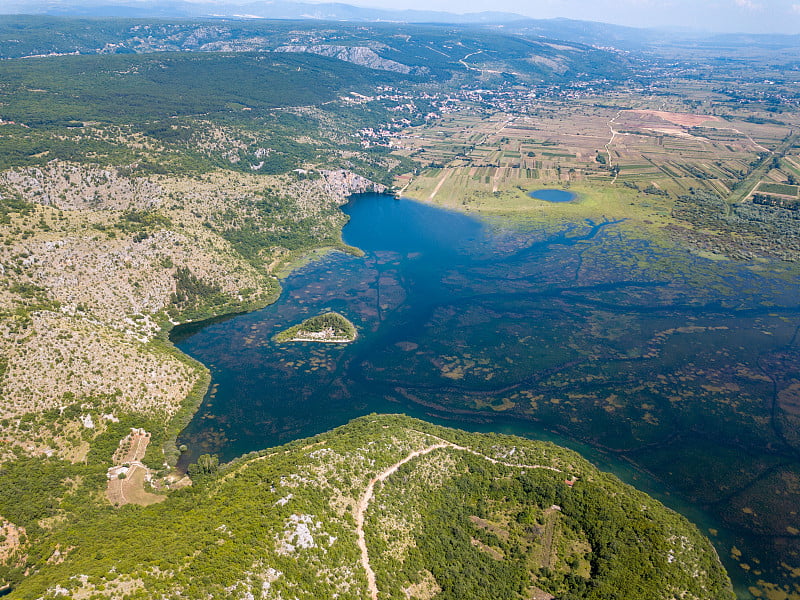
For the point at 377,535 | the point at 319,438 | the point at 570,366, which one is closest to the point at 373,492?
the point at 377,535

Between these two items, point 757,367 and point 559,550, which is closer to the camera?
point 559,550

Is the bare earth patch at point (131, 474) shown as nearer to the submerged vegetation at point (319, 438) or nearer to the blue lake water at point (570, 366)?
the submerged vegetation at point (319, 438)

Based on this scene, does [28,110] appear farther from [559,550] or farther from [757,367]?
[757,367]

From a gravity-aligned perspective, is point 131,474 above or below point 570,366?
below

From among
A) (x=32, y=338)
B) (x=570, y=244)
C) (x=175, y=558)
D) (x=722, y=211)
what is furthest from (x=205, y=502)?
(x=722, y=211)

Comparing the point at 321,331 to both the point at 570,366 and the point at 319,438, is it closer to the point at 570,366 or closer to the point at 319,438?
the point at 319,438

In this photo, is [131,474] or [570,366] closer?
[131,474]
